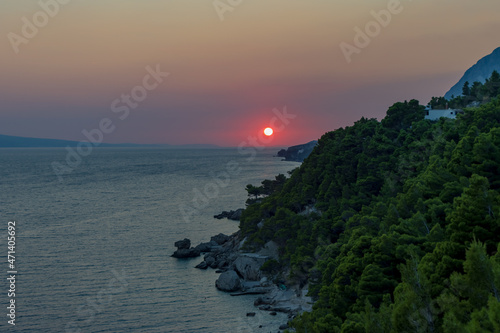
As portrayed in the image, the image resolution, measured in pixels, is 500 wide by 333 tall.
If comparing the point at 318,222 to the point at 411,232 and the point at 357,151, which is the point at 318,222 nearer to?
the point at 357,151

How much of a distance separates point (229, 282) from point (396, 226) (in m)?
25.2

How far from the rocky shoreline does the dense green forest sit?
5.70 ft

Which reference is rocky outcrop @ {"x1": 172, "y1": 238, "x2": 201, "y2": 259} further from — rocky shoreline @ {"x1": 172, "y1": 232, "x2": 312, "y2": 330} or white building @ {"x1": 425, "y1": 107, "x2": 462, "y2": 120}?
white building @ {"x1": 425, "y1": 107, "x2": 462, "y2": 120}

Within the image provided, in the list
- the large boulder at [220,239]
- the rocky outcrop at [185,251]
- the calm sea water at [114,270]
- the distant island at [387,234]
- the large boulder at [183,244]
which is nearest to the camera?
the distant island at [387,234]

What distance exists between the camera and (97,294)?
159 ft

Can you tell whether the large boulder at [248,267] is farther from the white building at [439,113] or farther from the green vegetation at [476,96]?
the green vegetation at [476,96]

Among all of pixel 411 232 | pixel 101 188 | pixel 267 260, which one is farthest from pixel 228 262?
pixel 101 188

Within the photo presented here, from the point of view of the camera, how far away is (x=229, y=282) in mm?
49906

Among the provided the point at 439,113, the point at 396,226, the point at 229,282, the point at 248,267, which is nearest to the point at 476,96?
the point at 439,113

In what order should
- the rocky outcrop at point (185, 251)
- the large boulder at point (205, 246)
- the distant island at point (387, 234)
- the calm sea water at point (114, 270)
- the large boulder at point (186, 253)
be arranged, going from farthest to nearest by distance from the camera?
the large boulder at point (205, 246) → the rocky outcrop at point (185, 251) → the large boulder at point (186, 253) → the calm sea water at point (114, 270) → the distant island at point (387, 234)

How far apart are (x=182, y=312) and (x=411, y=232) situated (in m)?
25.6

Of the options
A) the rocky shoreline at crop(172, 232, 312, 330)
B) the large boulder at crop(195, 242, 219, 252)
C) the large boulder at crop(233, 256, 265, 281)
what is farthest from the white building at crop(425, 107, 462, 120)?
the large boulder at crop(195, 242, 219, 252)

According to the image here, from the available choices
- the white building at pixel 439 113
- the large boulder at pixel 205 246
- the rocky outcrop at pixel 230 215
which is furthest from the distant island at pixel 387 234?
the rocky outcrop at pixel 230 215

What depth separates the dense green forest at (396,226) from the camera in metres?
17.4
